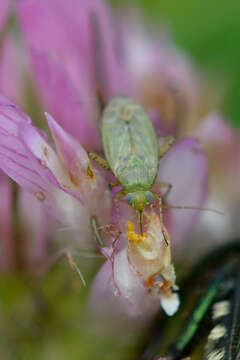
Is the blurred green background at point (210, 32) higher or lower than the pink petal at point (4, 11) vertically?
lower

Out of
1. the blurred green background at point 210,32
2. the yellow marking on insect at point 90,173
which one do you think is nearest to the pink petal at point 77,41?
the yellow marking on insect at point 90,173

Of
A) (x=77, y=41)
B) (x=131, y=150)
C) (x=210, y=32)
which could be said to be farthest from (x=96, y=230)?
(x=210, y=32)

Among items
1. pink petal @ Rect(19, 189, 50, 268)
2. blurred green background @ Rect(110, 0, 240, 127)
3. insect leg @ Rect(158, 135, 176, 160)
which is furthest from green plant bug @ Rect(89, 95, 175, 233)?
blurred green background @ Rect(110, 0, 240, 127)

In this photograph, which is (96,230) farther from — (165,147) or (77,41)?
(77,41)

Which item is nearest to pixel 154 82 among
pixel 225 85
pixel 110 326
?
pixel 225 85

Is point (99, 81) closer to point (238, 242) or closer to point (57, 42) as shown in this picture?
point (57, 42)

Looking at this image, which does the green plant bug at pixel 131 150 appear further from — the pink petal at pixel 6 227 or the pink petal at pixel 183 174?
the pink petal at pixel 6 227
